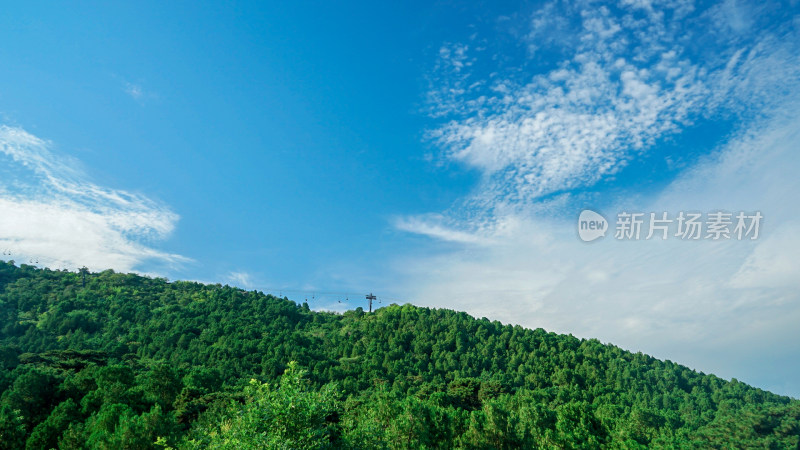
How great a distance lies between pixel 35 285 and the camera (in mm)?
151000

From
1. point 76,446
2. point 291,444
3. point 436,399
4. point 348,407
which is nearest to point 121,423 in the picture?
point 76,446

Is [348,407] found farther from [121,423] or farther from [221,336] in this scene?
[221,336]

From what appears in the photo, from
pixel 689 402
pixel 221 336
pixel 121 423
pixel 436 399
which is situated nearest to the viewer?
pixel 121 423

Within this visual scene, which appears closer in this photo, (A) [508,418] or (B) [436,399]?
(A) [508,418]

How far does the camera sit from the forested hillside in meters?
35.7

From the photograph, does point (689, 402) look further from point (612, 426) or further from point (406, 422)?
point (406, 422)

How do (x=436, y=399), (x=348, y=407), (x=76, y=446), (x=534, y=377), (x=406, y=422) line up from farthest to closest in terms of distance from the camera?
(x=534, y=377), (x=436, y=399), (x=348, y=407), (x=406, y=422), (x=76, y=446)

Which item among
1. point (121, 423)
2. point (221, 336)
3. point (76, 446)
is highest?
point (221, 336)

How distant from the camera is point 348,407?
2421 inches

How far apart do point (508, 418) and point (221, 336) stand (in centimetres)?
9145

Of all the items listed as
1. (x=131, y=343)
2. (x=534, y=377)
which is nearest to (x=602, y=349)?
(x=534, y=377)

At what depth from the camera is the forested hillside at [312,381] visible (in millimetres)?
35656

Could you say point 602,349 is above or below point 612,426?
above

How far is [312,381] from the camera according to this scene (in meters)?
99.5
